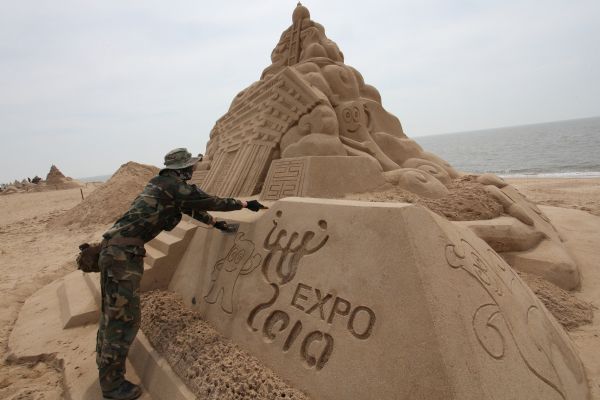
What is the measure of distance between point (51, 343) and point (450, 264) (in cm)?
291

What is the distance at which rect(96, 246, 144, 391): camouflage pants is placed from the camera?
183 centimetres

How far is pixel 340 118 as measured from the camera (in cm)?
482

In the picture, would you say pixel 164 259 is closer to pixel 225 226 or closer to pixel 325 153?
pixel 225 226

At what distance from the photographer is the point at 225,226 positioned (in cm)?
232

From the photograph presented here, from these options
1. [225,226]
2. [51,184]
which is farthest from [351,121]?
[51,184]

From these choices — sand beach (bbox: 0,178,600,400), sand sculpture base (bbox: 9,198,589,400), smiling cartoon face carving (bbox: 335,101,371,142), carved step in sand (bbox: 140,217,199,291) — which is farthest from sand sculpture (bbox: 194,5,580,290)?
sand sculpture base (bbox: 9,198,589,400)

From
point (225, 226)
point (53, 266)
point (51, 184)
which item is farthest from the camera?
point (51, 184)

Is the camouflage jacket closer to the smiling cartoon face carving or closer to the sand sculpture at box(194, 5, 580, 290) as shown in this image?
the sand sculpture at box(194, 5, 580, 290)

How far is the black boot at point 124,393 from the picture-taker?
6.01ft

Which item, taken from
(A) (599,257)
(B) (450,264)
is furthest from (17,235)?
(A) (599,257)

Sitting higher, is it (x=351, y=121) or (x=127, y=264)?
(x=351, y=121)

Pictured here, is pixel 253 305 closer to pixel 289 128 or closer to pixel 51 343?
pixel 51 343

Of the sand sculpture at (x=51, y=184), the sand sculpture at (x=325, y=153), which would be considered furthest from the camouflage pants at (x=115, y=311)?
the sand sculpture at (x=51, y=184)

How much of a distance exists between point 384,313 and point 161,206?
1.40 m
